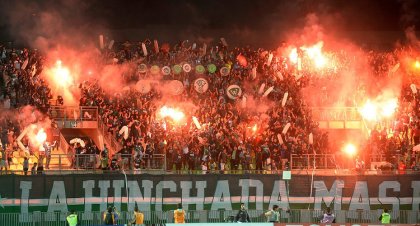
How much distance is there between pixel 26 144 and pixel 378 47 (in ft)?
60.1

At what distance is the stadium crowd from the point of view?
3134 cm

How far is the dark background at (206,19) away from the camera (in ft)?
127

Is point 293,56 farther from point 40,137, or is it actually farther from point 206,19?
point 40,137

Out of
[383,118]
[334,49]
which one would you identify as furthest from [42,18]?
[383,118]

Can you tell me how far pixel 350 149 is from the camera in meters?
32.1

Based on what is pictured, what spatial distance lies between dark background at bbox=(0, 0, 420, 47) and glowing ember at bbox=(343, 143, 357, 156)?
9.08m

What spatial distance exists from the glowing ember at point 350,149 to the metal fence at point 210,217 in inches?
129

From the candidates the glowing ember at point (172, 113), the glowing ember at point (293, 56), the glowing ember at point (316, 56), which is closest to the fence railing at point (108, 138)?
the glowing ember at point (172, 113)

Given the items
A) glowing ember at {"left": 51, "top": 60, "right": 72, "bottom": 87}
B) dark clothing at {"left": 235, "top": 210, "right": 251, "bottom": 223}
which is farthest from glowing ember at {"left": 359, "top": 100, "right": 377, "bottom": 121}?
glowing ember at {"left": 51, "top": 60, "right": 72, "bottom": 87}

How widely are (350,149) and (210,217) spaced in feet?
23.7

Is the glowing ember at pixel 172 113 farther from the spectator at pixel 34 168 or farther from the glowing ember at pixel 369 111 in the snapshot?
the glowing ember at pixel 369 111

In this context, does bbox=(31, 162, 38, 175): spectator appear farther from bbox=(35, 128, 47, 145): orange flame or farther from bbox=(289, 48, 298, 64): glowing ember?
bbox=(289, 48, 298, 64): glowing ember

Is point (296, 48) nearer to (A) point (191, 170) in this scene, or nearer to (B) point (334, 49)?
(B) point (334, 49)

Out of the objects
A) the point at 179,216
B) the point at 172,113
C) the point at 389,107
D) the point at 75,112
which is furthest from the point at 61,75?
the point at 389,107
